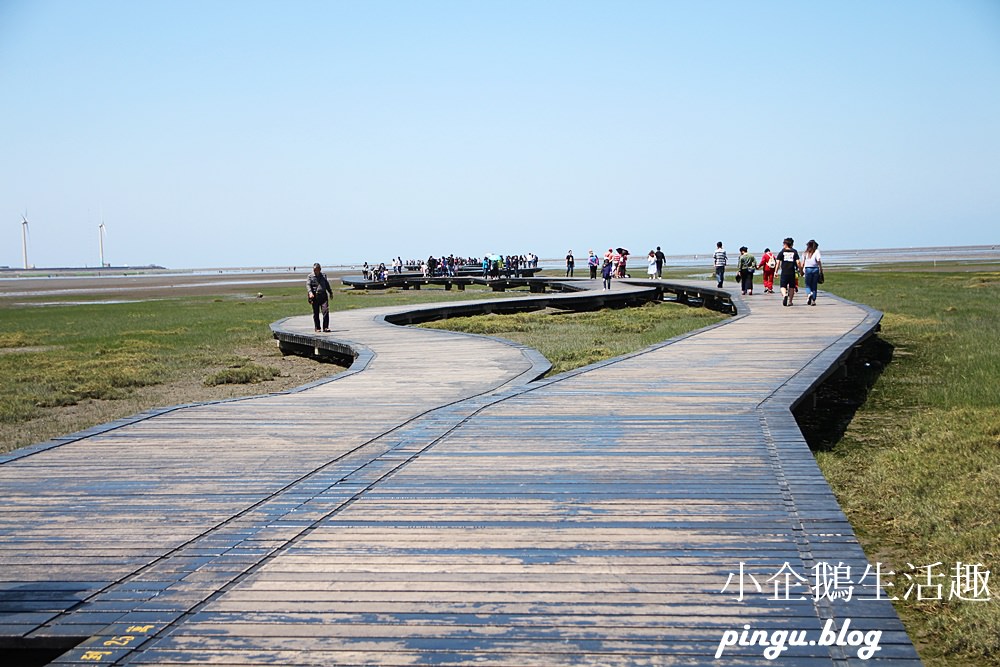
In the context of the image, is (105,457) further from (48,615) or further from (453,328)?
(453,328)

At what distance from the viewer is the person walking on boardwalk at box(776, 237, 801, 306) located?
2167 centimetres

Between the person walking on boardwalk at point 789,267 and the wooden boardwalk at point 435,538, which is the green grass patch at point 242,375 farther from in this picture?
the person walking on boardwalk at point 789,267

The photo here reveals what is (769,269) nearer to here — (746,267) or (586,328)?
(746,267)

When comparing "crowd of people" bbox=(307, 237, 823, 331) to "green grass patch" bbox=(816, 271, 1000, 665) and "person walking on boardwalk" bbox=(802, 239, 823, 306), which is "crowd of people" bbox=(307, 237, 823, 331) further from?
"green grass patch" bbox=(816, 271, 1000, 665)

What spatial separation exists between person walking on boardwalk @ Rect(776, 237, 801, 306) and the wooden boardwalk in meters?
13.5

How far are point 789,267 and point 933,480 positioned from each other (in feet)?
48.6

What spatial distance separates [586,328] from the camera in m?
23.1

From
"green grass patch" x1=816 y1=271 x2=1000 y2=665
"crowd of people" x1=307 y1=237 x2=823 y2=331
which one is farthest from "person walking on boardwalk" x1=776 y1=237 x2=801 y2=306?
"green grass patch" x1=816 y1=271 x2=1000 y2=665

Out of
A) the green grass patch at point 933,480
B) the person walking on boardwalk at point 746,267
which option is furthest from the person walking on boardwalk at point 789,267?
the green grass patch at point 933,480

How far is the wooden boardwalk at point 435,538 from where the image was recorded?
11.6ft

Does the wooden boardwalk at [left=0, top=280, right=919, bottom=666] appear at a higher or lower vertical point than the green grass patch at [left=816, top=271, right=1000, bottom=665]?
higher

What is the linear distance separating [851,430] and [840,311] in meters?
10.4

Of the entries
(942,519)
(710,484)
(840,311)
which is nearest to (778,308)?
(840,311)

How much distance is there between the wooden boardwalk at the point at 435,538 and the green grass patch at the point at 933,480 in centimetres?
89
